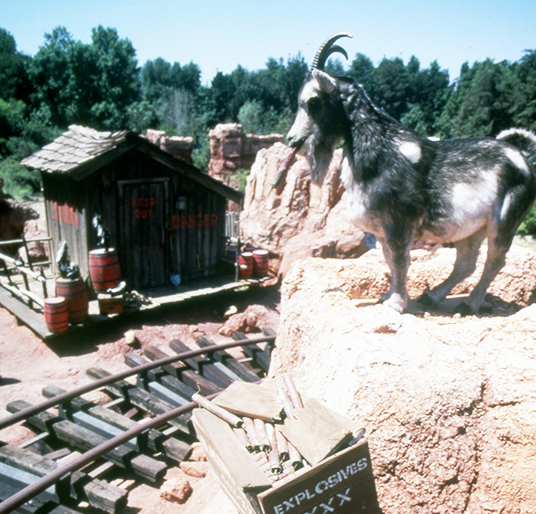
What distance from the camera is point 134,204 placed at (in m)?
9.96

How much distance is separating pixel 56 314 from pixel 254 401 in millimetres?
6425

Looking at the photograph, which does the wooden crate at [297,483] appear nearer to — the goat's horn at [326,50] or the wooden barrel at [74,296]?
the goat's horn at [326,50]

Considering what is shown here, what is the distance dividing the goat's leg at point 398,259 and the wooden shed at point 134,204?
6.83m

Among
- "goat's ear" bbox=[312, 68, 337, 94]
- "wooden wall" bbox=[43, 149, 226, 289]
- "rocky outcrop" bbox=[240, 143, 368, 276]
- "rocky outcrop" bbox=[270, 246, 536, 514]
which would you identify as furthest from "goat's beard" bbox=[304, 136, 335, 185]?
"rocky outcrop" bbox=[240, 143, 368, 276]

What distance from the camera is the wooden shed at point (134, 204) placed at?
9234 millimetres

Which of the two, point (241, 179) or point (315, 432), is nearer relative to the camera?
point (315, 432)

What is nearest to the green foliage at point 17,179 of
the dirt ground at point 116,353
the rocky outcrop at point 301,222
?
the rocky outcrop at point 301,222

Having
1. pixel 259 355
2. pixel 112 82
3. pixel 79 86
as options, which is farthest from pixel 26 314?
pixel 112 82

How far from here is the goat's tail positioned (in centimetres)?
379

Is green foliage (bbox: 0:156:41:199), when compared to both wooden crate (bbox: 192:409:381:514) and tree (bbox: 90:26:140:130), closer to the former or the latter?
tree (bbox: 90:26:140:130)

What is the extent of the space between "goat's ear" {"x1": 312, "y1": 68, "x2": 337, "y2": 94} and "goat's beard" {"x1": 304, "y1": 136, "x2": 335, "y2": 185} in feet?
1.20

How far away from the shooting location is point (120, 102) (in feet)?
106

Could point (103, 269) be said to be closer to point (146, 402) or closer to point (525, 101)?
point (146, 402)

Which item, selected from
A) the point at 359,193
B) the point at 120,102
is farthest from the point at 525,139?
the point at 120,102
